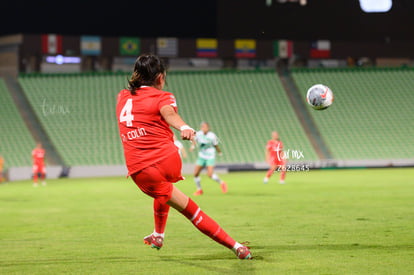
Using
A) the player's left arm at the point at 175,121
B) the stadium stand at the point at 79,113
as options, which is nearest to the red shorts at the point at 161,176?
the player's left arm at the point at 175,121

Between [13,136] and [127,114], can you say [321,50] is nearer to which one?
[13,136]

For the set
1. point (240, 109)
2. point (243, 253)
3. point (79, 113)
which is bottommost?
point (79, 113)

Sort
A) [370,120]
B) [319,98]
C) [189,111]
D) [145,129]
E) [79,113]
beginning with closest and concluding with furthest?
[145,129] < [319,98] < [370,120] < [79,113] < [189,111]

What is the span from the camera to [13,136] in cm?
3123

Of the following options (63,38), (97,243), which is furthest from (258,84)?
(97,243)

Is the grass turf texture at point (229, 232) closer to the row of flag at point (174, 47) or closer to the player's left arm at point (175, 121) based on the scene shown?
the player's left arm at point (175, 121)

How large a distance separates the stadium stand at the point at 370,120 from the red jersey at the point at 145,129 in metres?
25.7

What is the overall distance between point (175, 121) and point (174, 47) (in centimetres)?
3231

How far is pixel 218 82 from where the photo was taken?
3653 centimetres

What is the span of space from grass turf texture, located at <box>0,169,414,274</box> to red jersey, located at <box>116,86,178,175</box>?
44.8 inches

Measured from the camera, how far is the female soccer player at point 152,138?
220 inches

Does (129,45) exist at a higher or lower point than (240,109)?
higher

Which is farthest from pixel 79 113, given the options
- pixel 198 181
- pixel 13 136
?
pixel 198 181

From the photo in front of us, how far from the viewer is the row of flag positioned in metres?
35.6
